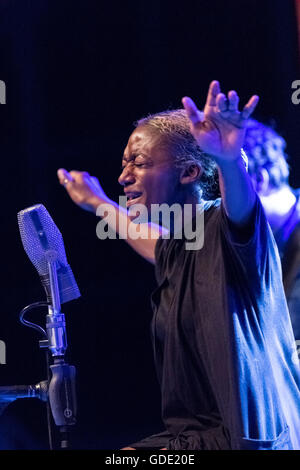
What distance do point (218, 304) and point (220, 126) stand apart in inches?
17.8

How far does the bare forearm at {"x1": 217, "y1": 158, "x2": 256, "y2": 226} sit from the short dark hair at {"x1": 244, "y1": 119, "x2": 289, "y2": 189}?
0.83 m

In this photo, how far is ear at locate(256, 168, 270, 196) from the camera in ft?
8.20

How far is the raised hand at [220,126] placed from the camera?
157 cm

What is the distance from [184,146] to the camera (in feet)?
6.96

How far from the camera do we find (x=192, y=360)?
1886 mm

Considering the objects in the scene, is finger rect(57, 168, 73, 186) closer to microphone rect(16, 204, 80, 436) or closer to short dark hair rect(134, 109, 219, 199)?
microphone rect(16, 204, 80, 436)

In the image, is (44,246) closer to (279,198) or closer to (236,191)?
(236,191)

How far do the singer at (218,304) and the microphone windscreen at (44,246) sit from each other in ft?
0.86

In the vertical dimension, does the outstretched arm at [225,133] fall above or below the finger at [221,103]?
below

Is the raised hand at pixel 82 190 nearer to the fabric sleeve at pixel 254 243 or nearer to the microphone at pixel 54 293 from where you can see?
the microphone at pixel 54 293
